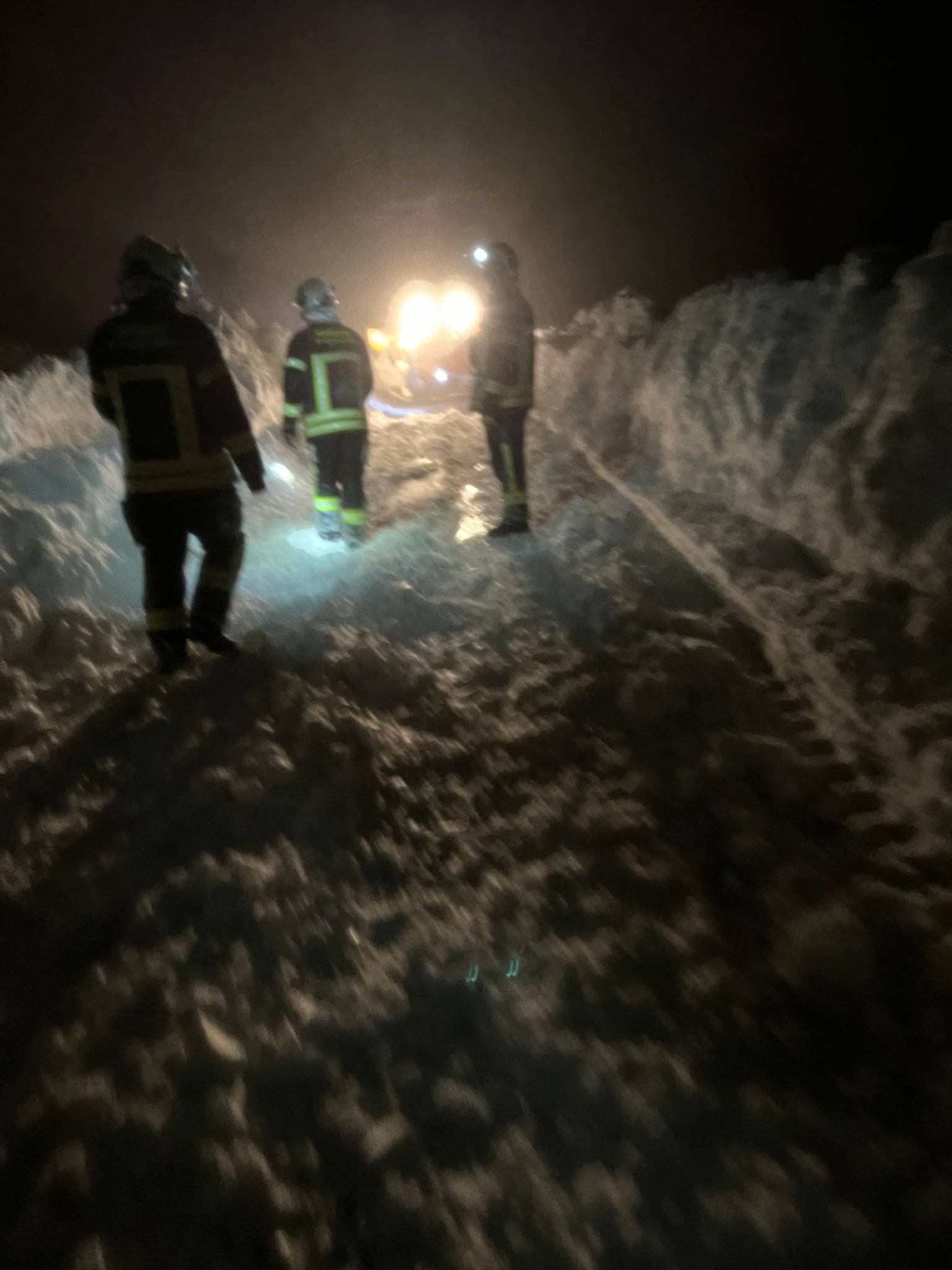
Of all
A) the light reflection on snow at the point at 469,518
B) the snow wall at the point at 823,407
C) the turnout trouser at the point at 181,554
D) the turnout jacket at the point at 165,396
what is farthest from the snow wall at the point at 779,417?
the light reflection on snow at the point at 469,518

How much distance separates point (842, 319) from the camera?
3951 millimetres

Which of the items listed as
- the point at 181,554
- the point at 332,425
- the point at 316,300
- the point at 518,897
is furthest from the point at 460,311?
the point at 518,897

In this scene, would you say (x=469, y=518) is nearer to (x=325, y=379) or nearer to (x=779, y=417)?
(x=325, y=379)

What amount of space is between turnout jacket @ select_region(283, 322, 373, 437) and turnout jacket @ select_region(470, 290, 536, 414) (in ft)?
3.10


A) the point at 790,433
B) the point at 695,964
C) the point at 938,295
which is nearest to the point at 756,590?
the point at 790,433

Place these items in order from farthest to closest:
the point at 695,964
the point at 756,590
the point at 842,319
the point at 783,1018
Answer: the point at 842,319 → the point at 756,590 → the point at 695,964 → the point at 783,1018

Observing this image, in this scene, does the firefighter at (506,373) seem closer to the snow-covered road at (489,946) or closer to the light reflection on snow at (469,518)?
the light reflection on snow at (469,518)

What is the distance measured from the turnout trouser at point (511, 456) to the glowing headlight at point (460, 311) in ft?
31.2

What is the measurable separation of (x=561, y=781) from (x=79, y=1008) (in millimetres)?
1563

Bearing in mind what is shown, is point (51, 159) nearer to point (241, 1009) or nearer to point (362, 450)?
point (362, 450)

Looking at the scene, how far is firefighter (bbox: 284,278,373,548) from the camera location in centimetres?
530

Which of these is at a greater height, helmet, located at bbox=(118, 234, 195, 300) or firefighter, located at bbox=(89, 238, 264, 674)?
helmet, located at bbox=(118, 234, 195, 300)

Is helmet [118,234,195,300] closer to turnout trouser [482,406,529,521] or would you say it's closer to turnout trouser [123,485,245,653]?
turnout trouser [123,485,245,653]

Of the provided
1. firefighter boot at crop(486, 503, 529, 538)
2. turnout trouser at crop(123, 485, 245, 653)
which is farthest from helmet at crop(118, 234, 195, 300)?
firefighter boot at crop(486, 503, 529, 538)
